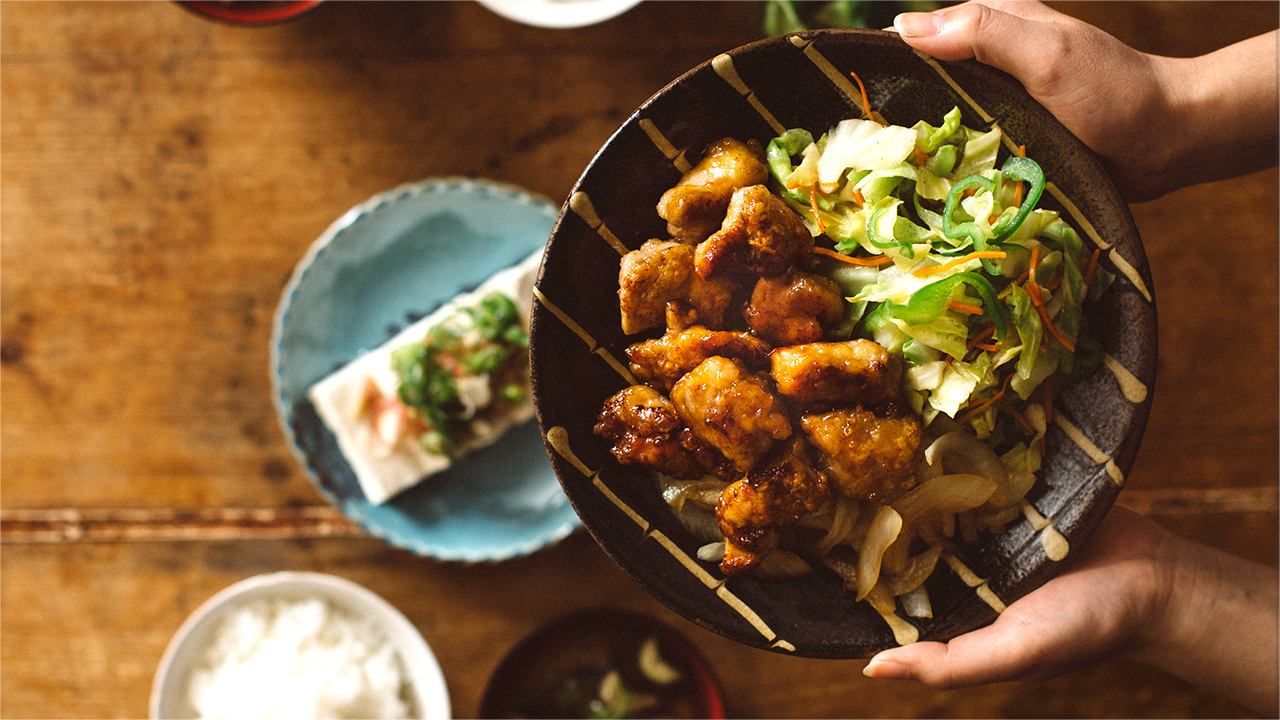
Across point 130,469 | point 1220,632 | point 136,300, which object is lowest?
point 130,469

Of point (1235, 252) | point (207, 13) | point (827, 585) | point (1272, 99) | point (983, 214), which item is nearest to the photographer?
point (983, 214)

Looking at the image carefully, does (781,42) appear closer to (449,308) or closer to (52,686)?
(449,308)

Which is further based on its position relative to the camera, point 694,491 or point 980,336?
point 694,491

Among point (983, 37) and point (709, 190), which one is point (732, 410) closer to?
point (709, 190)

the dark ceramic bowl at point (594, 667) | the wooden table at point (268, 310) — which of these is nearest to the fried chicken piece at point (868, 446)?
the dark ceramic bowl at point (594, 667)

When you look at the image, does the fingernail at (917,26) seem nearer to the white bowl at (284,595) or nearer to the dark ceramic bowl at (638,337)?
the dark ceramic bowl at (638,337)

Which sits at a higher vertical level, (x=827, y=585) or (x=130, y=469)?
(x=827, y=585)

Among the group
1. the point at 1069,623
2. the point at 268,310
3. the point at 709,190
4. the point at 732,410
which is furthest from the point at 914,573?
the point at 268,310

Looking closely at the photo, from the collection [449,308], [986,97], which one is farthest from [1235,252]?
[449,308]
